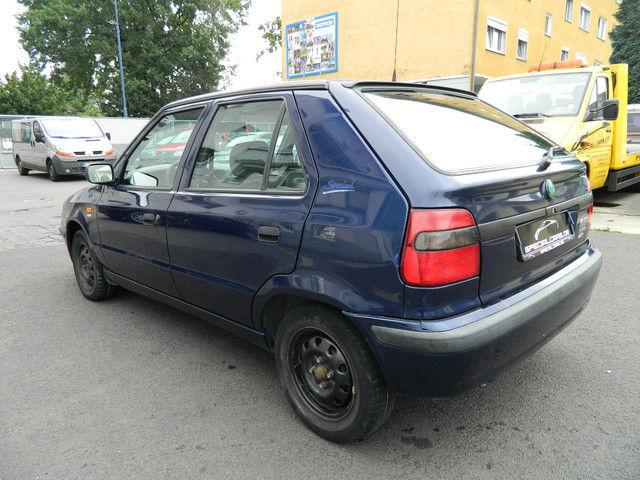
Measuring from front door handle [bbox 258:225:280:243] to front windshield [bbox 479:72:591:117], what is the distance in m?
5.66

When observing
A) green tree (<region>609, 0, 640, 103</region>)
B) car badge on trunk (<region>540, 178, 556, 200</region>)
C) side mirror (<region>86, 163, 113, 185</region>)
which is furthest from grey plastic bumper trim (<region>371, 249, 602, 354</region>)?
green tree (<region>609, 0, 640, 103</region>)

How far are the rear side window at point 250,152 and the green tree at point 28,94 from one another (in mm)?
41753

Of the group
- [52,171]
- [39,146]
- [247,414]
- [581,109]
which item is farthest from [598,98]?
[39,146]

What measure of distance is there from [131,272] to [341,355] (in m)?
1.99

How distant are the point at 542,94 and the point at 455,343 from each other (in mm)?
6536

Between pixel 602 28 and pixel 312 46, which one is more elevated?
pixel 602 28

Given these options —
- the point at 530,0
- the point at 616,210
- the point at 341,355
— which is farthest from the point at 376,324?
the point at 530,0

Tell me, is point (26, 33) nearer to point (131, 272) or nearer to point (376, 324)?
point (131, 272)

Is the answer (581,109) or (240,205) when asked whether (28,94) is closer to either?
(581,109)

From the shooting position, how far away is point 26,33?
3238 centimetres

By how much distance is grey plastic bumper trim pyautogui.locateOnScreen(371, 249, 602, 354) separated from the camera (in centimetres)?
180

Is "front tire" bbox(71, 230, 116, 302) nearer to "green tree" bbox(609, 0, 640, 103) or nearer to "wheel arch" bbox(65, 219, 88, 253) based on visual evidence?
"wheel arch" bbox(65, 219, 88, 253)

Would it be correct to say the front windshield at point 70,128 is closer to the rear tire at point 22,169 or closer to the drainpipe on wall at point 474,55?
the rear tire at point 22,169

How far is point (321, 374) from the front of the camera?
223cm
